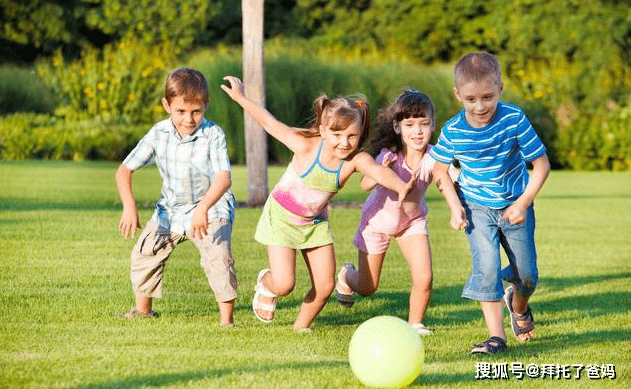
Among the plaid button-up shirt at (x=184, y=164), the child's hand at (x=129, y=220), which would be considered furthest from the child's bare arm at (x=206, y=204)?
the child's hand at (x=129, y=220)

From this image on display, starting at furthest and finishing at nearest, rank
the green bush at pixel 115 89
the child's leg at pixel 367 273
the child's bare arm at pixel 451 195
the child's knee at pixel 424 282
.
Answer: the green bush at pixel 115 89
the child's leg at pixel 367 273
the child's knee at pixel 424 282
the child's bare arm at pixel 451 195

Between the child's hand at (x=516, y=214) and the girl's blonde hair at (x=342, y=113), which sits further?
the girl's blonde hair at (x=342, y=113)

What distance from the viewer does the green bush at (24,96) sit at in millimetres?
28297

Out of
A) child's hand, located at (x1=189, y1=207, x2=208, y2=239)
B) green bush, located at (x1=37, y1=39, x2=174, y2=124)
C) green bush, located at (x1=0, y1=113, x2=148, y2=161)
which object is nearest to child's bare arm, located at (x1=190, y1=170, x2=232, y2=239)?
child's hand, located at (x1=189, y1=207, x2=208, y2=239)

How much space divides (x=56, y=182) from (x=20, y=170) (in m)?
2.23

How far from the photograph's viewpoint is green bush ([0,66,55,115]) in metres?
28.3

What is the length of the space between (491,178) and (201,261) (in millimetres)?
1946

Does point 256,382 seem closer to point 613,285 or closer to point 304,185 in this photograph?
point 304,185

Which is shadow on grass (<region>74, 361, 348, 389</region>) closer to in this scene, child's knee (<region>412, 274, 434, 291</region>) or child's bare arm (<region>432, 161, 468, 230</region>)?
child's bare arm (<region>432, 161, 468, 230</region>)

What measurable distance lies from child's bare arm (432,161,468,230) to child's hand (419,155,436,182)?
0.05m

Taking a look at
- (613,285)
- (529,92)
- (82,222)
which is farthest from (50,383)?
(529,92)

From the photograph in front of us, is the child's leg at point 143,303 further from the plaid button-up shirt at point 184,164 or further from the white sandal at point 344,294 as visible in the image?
the white sandal at point 344,294

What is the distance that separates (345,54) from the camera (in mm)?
33188

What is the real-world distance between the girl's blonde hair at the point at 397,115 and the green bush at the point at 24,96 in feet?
72.1
